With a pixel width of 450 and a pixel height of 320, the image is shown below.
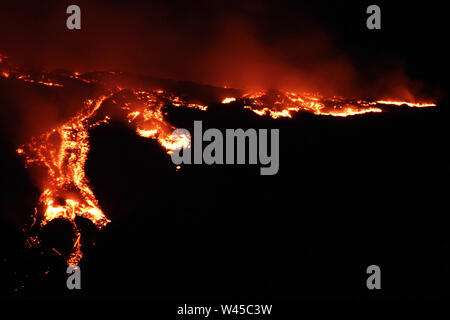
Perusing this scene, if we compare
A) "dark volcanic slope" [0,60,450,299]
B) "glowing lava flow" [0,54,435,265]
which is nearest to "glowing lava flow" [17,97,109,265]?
"glowing lava flow" [0,54,435,265]

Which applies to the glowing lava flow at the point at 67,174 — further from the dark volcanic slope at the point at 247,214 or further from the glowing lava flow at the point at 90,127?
the dark volcanic slope at the point at 247,214

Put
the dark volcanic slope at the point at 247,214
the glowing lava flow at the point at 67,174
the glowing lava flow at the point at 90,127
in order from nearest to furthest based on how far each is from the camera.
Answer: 1. the dark volcanic slope at the point at 247,214
2. the glowing lava flow at the point at 67,174
3. the glowing lava flow at the point at 90,127

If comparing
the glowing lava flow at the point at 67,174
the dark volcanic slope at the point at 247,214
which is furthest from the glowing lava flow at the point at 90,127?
the dark volcanic slope at the point at 247,214

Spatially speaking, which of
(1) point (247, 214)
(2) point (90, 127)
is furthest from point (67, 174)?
(1) point (247, 214)

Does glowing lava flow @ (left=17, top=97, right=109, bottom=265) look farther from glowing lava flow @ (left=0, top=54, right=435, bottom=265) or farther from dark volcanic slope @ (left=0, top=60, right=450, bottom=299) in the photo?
dark volcanic slope @ (left=0, top=60, right=450, bottom=299)

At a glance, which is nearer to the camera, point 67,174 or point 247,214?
point 247,214

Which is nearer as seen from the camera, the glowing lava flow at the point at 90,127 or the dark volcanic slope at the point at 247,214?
the dark volcanic slope at the point at 247,214

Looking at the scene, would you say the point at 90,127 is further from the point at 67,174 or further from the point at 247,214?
the point at 247,214

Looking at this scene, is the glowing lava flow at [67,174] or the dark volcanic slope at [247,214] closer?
the dark volcanic slope at [247,214]

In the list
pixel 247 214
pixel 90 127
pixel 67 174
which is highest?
pixel 90 127

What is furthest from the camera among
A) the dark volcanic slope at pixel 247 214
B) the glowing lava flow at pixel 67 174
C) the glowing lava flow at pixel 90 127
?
the glowing lava flow at pixel 90 127

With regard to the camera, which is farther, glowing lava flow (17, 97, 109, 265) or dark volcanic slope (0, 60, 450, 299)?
glowing lava flow (17, 97, 109, 265)

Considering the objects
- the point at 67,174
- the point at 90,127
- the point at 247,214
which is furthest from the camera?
the point at 90,127

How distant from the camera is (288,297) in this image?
1027 centimetres
